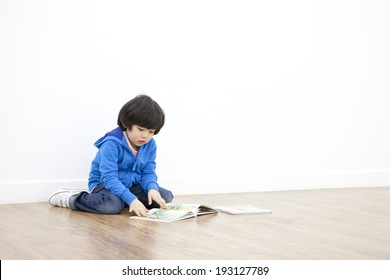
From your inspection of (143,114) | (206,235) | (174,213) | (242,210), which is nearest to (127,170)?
(143,114)

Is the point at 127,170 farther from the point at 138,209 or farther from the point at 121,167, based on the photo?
the point at 138,209

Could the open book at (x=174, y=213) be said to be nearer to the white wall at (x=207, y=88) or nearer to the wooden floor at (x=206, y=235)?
the wooden floor at (x=206, y=235)

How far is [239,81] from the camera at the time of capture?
4078mm

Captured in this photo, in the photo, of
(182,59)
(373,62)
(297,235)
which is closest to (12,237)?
(297,235)

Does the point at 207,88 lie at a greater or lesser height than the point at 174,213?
greater

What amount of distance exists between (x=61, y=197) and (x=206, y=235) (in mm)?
1083

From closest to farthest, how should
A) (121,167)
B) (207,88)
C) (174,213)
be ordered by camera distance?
(174,213) < (121,167) < (207,88)

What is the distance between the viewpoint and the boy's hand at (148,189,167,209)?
2.96 metres

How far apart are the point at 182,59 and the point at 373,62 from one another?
162 centimetres

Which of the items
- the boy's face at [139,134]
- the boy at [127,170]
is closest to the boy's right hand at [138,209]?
the boy at [127,170]

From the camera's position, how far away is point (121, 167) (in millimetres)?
3156

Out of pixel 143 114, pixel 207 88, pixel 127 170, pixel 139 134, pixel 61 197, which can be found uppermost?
pixel 207 88

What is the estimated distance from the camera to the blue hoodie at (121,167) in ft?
9.86

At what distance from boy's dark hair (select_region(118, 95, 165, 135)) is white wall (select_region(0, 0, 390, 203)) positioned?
1.88 ft
